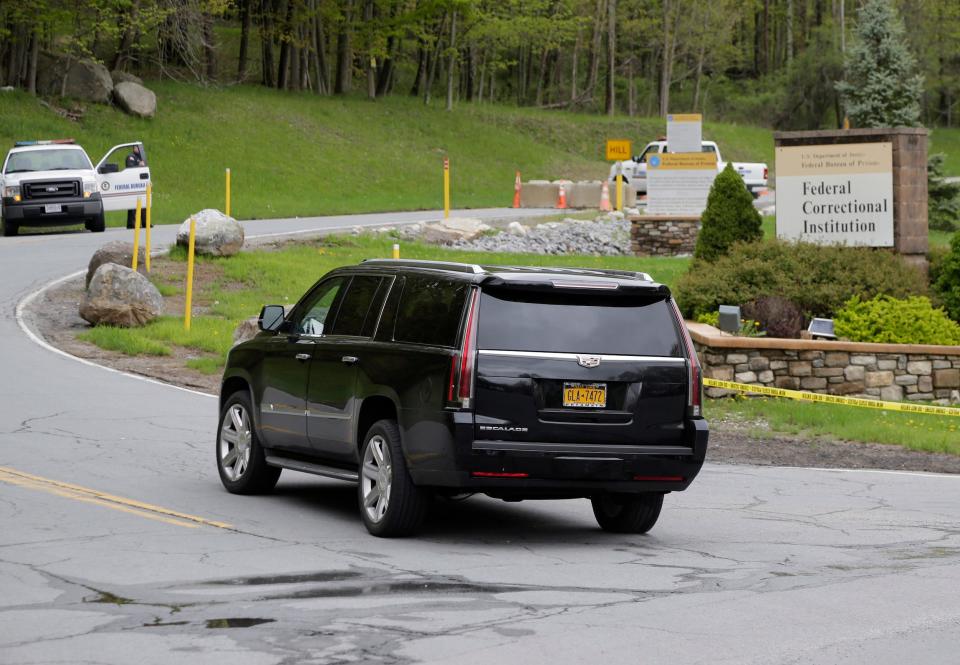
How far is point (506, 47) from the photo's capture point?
8075 centimetres

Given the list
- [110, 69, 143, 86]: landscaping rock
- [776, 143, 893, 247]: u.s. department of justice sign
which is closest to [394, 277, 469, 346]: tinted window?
[776, 143, 893, 247]: u.s. department of justice sign

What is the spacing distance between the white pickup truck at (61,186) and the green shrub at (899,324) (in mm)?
18912

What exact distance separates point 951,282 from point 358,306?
11.2m

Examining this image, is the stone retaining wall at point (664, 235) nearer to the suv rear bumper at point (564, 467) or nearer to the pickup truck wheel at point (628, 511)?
the pickup truck wheel at point (628, 511)

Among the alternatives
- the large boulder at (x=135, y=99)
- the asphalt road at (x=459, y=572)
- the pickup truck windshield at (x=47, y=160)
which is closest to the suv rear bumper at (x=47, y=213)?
the pickup truck windshield at (x=47, y=160)

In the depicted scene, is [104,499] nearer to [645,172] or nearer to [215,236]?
[215,236]

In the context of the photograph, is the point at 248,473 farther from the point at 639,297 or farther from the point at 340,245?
the point at 340,245

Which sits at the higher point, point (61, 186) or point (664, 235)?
point (61, 186)

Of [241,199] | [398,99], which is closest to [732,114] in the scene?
[398,99]

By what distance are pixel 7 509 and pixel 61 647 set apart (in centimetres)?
402

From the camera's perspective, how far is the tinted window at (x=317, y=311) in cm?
1087

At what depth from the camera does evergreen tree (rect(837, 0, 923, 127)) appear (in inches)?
1910

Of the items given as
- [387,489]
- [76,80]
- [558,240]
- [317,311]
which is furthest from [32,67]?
[387,489]

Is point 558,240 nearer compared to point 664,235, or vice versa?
point 664,235
